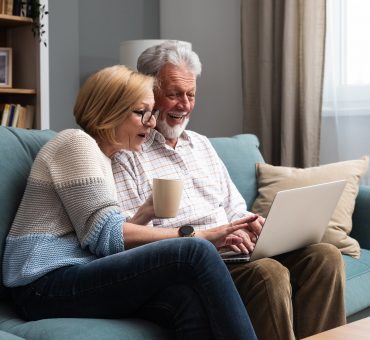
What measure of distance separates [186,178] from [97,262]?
695mm

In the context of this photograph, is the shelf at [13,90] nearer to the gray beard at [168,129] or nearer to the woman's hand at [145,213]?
the gray beard at [168,129]

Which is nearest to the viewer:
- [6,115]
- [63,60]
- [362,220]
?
[362,220]

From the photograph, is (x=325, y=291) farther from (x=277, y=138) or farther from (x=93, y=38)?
(x=93, y=38)

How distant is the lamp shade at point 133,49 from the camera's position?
12.6ft

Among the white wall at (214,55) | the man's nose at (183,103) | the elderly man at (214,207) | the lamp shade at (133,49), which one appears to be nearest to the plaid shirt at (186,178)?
the elderly man at (214,207)

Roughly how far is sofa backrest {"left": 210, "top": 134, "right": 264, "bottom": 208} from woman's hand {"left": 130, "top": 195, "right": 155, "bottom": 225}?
0.86m

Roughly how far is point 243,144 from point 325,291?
0.96 m

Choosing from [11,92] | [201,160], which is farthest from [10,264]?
[11,92]

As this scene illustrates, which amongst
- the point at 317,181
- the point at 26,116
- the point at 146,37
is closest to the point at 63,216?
the point at 317,181

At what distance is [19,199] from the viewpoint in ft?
6.19

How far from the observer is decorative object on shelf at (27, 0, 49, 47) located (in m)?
3.73

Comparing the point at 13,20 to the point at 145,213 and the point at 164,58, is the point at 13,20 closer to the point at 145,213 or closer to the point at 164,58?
the point at 164,58

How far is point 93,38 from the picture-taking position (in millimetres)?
→ 4320

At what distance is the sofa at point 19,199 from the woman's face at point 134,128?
0.81 feet
